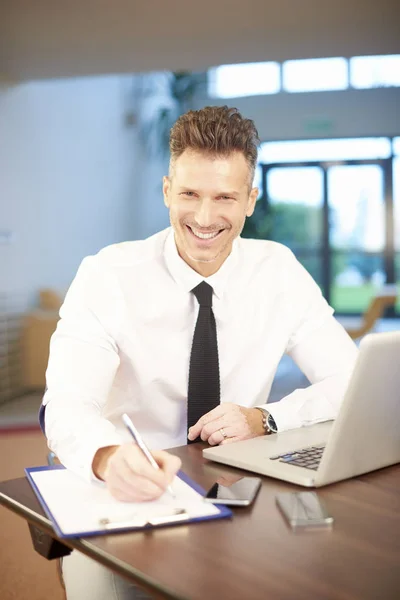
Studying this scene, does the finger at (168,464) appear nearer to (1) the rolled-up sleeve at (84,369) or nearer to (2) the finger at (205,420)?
(1) the rolled-up sleeve at (84,369)

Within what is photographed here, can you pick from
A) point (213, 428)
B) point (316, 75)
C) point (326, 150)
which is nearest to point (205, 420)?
point (213, 428)

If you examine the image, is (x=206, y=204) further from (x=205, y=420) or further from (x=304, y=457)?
(x=304, y=457)

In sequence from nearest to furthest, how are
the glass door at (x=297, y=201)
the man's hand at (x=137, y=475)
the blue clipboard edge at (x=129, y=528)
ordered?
the blue clipboard edge at (x=129, y=528) < the man's hand at (x=137, y=475) < the glass door at (x=297, y=201)

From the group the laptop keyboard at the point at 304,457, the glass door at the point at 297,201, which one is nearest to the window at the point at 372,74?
the glass door at the point at 297,201

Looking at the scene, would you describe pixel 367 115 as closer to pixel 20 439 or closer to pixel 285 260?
pixel 20 439

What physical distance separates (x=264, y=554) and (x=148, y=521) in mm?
173

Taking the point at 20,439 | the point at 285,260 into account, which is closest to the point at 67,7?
the point at 20,439

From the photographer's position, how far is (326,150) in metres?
9.93

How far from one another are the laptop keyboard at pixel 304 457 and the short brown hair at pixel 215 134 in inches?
32.2

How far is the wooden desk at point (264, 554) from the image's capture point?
75 centimetres

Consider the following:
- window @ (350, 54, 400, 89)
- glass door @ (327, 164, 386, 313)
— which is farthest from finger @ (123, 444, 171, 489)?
window @ (350, 54, 400, 89)

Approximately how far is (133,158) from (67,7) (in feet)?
14.5

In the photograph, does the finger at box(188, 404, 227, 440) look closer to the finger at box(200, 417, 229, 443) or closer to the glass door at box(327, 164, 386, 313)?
the finger at box(200, 417, 229, 443)

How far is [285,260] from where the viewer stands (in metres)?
2.04
